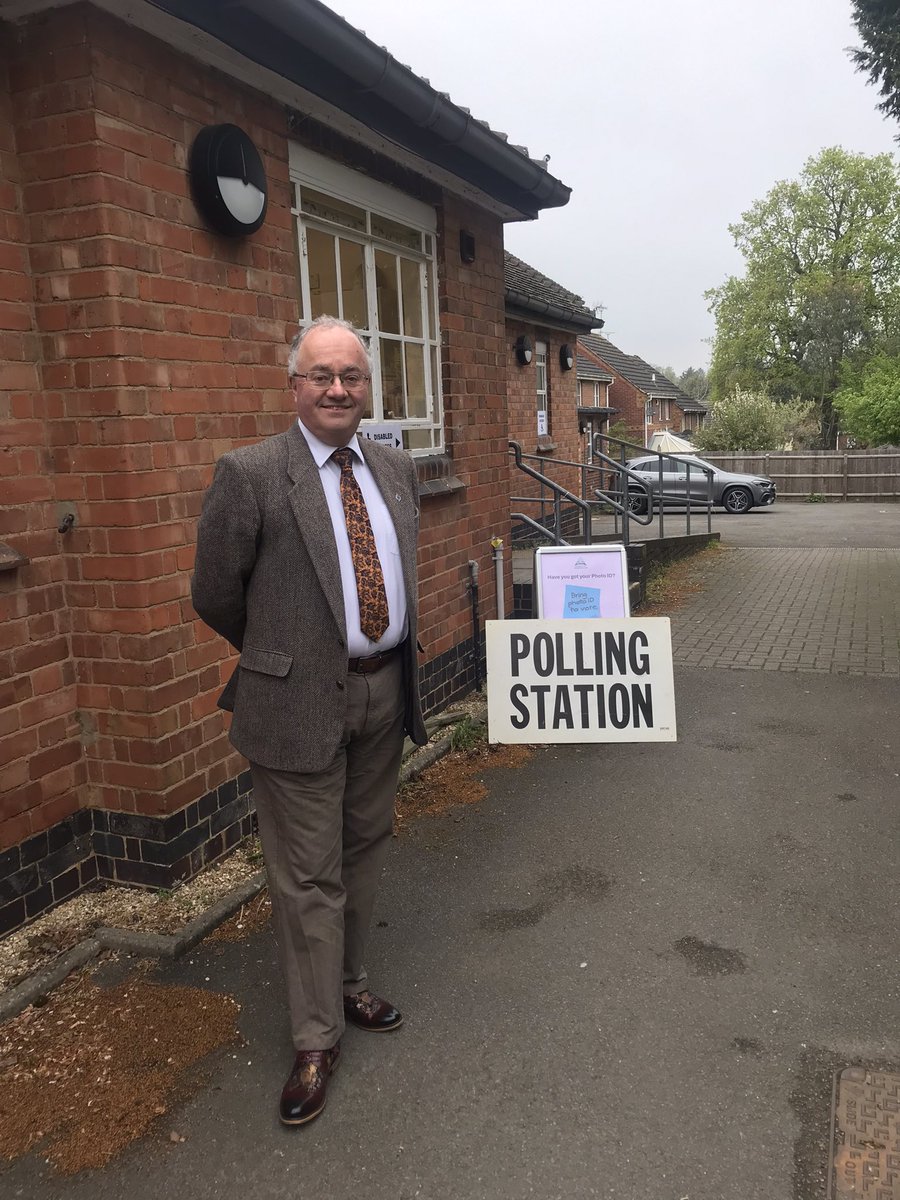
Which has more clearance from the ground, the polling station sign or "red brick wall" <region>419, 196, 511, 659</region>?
"red brick wall" <region>419, 196, 511, 659</region>

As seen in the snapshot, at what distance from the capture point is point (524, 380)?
40.0ft

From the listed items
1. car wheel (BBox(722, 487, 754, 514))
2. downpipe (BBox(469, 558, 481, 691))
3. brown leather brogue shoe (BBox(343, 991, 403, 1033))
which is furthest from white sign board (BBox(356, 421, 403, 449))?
car wheel (BBox(722, 487, 754, 514))

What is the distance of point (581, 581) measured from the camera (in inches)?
231

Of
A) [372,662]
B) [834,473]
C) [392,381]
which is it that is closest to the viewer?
[372,662]

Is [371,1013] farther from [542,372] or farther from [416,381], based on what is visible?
[542,372]

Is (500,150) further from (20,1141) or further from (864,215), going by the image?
(864,215)

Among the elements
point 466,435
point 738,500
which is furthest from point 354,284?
point 738,500

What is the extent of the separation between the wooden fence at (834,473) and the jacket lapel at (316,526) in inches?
1020

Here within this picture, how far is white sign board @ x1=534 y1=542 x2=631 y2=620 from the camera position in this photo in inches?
230

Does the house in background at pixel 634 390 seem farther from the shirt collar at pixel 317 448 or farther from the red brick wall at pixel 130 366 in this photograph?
the shirt collar at pixel 317 448

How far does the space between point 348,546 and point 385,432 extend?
2.81 meters

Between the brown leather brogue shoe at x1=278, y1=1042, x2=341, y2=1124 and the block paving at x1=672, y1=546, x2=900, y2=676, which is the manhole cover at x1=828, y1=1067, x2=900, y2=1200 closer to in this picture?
the brown leather brogue shoe at x1=278, y1=1042, x2=341, y2=1124

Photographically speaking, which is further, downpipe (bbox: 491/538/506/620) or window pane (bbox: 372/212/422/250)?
downpipe (bbox: 491/538/506/620)

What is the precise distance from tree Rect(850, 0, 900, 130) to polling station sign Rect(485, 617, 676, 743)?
8199 millimetres
